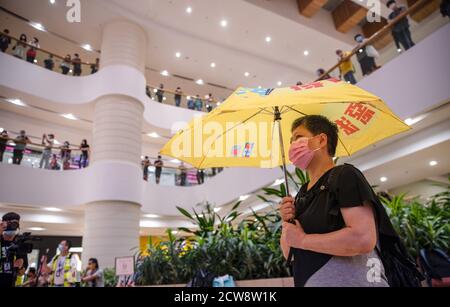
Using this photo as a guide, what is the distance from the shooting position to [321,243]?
1.01 metres

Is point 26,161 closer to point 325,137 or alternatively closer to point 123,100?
point 123,100

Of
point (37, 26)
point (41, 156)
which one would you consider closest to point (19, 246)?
point (41, 156)

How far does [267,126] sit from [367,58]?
5378mm

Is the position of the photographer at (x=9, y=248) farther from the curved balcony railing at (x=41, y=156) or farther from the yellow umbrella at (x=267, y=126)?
the curved balcony railing at (x=41, y=156)

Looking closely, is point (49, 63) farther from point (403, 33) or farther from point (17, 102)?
point (403, 33)

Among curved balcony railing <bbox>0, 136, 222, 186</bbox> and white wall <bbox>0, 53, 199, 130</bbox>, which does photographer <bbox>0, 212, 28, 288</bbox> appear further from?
white wall <bbox>0, 53, 199, 130</bbox>

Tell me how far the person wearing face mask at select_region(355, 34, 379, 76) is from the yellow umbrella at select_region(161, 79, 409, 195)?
517 cm

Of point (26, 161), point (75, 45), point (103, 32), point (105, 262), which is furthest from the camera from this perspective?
point (75, 45)

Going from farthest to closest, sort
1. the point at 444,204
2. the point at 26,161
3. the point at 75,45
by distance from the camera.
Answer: the point at 75,45
the point at 26,161
the point at 444,204

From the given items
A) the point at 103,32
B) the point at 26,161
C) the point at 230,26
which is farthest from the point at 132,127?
the point at 230,26

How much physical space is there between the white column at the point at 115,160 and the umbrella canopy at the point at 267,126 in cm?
736

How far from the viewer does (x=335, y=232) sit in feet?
3.25

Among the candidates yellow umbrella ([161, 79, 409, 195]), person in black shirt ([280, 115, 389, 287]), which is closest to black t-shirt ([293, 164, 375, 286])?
person in black shirt ([280, 115, 389, 287])

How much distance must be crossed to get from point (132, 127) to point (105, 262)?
3852 millimetres
